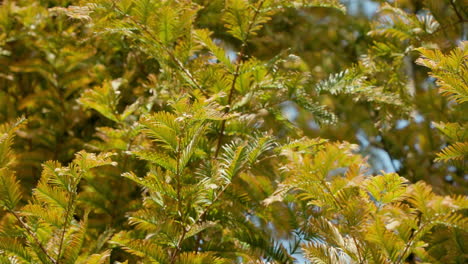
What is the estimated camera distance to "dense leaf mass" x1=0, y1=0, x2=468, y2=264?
1.20 metres

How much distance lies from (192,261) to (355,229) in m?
0.42

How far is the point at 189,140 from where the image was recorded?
1.26 meters

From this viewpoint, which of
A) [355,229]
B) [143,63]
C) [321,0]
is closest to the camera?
[355,229]

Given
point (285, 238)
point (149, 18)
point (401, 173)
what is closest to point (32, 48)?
point (149, 18)

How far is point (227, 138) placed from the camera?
5.90 ft

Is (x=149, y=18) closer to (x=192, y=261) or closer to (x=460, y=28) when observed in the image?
(x=192, y=261)

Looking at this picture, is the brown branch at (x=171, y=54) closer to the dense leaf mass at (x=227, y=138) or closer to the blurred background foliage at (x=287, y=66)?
the dense leaf mass at (x=227, y=138)

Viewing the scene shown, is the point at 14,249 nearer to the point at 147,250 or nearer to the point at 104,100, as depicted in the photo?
the point at 147,250

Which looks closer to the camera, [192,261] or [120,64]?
[192,261]

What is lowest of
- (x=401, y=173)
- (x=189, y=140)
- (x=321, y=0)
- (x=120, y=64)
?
(x=401, y=173)

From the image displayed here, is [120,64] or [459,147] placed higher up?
[459,147]

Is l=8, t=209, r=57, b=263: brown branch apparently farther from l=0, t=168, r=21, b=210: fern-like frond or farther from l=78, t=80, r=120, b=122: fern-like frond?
l=78, t=80, r=120, b=122: fern-like frond

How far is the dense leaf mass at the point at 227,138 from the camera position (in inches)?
47.4

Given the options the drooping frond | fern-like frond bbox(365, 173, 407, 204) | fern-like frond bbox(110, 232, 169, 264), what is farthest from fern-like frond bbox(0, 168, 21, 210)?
the drooping frond
